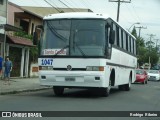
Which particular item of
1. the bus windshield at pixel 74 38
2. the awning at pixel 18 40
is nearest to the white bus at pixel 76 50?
the bus windshield at pixel 74 38

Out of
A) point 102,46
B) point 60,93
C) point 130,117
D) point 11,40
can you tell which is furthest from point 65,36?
point 11,40

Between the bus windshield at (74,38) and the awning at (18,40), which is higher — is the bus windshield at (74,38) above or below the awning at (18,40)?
below

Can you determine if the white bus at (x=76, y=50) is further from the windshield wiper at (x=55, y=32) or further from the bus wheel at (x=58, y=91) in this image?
the bus wheel at (x=58, y=91)

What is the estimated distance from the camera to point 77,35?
17.6 metres

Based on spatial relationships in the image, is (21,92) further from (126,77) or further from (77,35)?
(126,77)

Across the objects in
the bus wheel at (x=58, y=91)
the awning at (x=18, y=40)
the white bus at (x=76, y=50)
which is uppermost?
the awning at (x=18, y=40)

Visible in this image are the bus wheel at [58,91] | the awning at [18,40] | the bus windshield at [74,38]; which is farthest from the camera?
the awning at [18,40]

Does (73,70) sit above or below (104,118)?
above

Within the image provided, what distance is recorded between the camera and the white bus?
17.2 meters

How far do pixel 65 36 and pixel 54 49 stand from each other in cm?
69

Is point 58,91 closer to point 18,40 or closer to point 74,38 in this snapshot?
point 74,38

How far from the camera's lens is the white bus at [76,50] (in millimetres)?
17234

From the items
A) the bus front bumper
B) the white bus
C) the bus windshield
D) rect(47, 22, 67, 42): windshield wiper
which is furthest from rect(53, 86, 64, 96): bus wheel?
rect(47, 22, 67, 42): windshield wiper

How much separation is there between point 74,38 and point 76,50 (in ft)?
1.69
